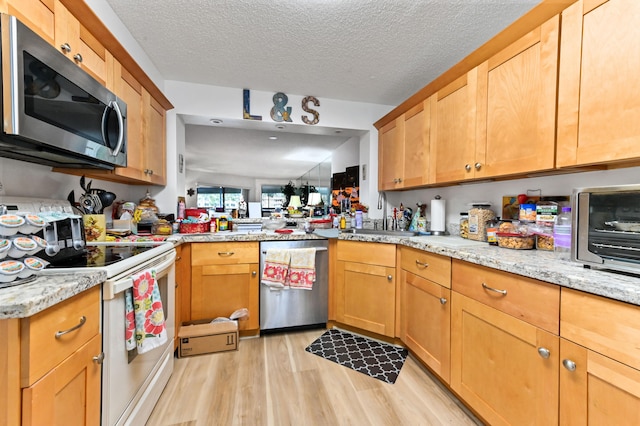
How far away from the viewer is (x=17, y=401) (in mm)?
656

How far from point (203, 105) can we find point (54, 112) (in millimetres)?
1639

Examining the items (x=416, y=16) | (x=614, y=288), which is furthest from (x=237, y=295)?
(x=416, y=16)

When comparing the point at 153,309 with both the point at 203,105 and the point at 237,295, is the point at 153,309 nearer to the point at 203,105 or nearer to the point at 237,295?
the point at 237,295

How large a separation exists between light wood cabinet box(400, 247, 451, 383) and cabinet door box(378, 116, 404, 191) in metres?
0.86

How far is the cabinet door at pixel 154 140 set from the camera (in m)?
1.99

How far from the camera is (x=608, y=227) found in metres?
0.93

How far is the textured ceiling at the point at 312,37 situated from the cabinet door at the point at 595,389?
1.79 meters

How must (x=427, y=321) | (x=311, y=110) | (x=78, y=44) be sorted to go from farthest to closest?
(x=311, y=110), (x=427, y=321), (x=78, y=44)

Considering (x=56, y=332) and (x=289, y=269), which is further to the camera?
(x=289, y=269)

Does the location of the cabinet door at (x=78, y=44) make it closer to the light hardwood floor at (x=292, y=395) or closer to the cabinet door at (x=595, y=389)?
the light hardwood floor at (x=292, y=395)

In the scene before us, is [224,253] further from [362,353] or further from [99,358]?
[362,353]

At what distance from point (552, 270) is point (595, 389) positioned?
0.38m

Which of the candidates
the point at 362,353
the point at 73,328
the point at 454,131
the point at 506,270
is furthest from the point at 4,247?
the point at 454,131

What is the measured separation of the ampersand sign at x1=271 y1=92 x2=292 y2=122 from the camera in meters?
2.64
